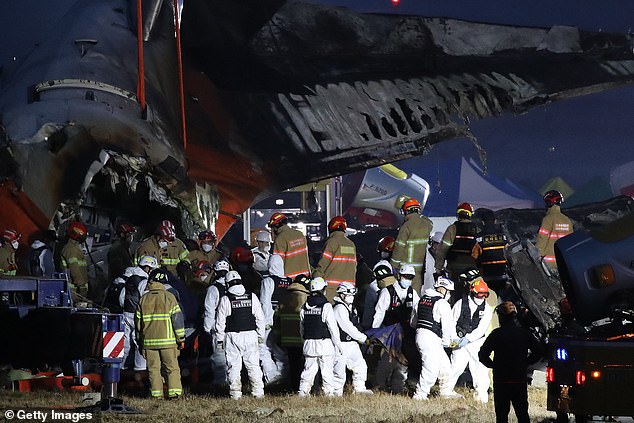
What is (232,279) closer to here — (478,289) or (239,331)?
(239,331)

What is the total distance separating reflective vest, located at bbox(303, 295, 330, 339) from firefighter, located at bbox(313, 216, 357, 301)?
6.30 feet

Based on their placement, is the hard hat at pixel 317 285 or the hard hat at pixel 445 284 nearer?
the hard hat at pixel 317 285

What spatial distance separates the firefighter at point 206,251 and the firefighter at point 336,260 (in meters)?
3.15

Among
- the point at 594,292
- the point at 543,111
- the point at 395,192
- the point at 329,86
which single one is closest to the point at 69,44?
the point at 329,86

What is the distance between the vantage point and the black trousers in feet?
31.2

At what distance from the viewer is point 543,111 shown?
101 feet

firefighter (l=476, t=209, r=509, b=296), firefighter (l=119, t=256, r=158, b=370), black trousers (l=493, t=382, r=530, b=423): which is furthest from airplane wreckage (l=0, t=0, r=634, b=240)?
black trousers (l=493, t=382, r=530, b=423)

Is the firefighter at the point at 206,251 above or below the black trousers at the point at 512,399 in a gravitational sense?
above

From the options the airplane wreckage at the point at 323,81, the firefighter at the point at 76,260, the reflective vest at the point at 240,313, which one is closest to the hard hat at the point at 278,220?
the reflective vest at the point at 240,313

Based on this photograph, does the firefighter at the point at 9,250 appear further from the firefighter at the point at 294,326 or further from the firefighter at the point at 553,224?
the firefighter at the point at 553,224

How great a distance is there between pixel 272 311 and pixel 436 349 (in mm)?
2661

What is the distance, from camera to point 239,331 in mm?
13445

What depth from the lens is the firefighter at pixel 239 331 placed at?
13422mm

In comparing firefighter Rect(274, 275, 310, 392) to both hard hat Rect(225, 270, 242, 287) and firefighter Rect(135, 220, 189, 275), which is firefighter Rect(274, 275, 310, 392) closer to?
hard hat Rect(225, 270, 242, 287)
